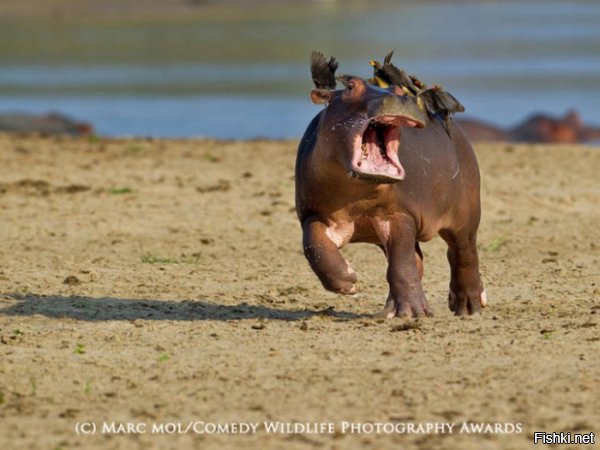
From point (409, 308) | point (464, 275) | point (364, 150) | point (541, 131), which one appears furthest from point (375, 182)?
point (541, 131)

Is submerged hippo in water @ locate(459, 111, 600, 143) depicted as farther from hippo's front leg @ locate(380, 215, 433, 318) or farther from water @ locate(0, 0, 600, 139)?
hippo's front leg @ locate(380, 215, 433, 318)

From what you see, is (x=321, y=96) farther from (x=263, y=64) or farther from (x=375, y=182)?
(x=263, y=64)

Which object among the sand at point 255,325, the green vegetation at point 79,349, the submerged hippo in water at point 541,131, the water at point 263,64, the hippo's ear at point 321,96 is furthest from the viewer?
the water at point 263,64

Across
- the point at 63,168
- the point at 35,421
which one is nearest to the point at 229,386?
the point at 35,421

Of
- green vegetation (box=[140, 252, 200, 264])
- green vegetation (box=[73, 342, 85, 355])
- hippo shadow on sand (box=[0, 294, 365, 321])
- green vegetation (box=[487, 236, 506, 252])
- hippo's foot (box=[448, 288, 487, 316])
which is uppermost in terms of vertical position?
green vegetation (box=[487, 236, 506, 252])

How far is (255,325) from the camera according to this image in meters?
6.20

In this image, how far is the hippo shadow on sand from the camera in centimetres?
650

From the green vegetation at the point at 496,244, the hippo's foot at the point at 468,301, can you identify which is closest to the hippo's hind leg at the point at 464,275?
the hippo's foot at the point at 468,301

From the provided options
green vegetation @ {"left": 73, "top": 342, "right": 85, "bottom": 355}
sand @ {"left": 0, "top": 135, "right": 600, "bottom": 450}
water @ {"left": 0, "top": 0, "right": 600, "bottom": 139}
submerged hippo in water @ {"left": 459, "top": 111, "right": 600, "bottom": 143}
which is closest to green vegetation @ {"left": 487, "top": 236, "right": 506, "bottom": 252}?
sand @ {"left": 0, "top": 135, "right": 600, "bottom": 450}

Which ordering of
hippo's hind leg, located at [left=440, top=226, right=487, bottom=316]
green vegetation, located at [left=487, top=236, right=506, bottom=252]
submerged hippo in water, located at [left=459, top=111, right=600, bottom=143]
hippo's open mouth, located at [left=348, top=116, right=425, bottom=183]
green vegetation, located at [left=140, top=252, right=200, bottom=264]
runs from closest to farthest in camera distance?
hippo's open mouth, located at [left=348, top=116, right=425, bottom=183], hippo's hind leg, located at [left=440, top=226, right=487, bottom=316], green vegetation, located at [left=140, top=252, right=200, bottom=264], green vegetation, located at [left=487, top=236, right=506, bottom=252], submerged hippo in water, located at [left=459, top=111, right=600, bottom=143]

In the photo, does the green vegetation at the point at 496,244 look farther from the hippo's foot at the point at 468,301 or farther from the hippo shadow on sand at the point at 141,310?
the hippo shadow on sand at the point at 141,310

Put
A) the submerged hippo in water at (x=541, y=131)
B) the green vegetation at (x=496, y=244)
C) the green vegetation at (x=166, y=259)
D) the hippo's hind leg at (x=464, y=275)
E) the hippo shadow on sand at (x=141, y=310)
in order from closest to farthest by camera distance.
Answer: the hippo shadow on sand at (x=141, y=310) → the hippo's hind leg at (x=464, y=275) → the green vegetation at (x=166, y=259) → the green vegetation at (x=496, y=244) → the submerged hippo in water at (x=541, y=131)

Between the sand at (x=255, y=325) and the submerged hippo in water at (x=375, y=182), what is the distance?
260mm

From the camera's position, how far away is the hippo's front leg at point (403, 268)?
20.2 feet
